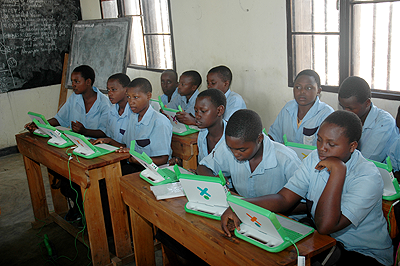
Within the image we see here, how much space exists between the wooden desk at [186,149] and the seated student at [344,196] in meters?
1.21

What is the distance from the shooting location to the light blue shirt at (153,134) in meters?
2.69

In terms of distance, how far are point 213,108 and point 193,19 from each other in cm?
227

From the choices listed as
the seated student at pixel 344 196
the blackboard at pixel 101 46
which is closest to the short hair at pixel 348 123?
the seated student at pixel 344 196

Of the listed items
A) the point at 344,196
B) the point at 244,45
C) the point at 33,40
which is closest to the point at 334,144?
the point at 344,196

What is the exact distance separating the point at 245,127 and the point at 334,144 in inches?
15.5

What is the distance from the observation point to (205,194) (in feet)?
5.32

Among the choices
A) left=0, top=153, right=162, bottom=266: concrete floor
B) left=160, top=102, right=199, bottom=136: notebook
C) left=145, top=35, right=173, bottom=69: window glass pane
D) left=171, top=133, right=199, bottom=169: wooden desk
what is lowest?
left=0, top=153, right=162, bottom=266: concrete floor

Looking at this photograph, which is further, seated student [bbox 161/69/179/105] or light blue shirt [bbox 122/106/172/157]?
seated student [bbox 161/69/179/105]

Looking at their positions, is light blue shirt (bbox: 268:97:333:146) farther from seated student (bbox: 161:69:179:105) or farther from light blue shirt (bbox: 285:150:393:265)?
seated student (bbox: 161:69:179:105)

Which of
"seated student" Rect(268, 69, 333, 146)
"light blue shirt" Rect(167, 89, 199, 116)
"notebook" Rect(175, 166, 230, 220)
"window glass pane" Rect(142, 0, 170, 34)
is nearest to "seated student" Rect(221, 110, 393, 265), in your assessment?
"notebook" Rect(175, 166, 230, 220)

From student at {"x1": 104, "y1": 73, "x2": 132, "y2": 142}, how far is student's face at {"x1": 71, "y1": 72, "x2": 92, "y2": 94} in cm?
43

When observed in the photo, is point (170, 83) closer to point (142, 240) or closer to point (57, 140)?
point (57, 140)

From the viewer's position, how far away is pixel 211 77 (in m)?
3.51

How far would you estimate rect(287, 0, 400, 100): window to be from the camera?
9.00ft
